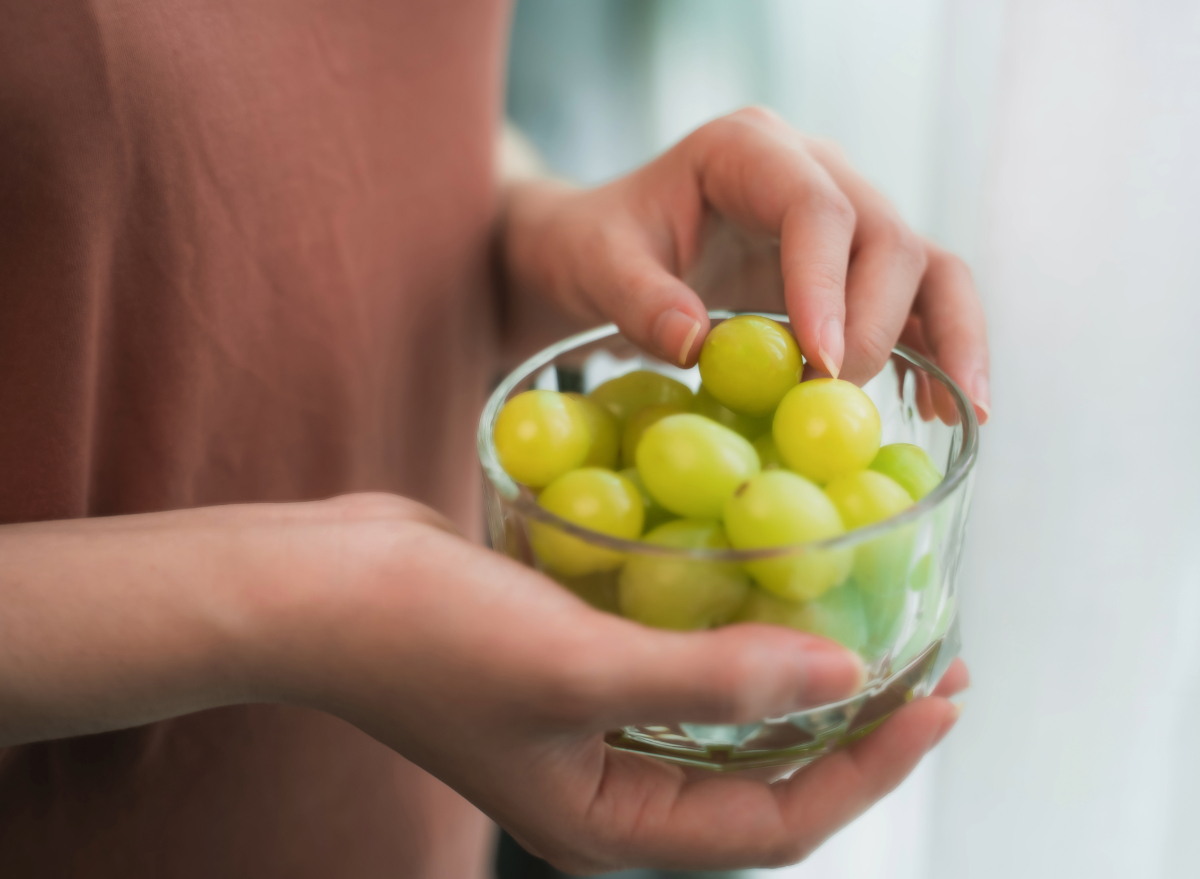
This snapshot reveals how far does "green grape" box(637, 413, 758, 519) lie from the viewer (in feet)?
1.49

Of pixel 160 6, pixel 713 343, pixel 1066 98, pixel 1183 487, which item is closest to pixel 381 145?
pixel 160 6

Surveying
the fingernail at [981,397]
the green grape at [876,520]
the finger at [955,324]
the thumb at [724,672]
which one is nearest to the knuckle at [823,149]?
the finger at [955,324]

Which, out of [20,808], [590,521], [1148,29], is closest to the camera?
[590,521]

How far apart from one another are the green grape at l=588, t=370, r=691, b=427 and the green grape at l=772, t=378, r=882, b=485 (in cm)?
10

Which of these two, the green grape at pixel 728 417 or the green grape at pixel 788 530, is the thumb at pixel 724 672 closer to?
the green grape at pixel 788 530

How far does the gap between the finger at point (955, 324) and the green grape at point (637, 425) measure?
202 mm

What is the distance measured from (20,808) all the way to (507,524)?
1.34 ft

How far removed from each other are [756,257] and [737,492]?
35 cm

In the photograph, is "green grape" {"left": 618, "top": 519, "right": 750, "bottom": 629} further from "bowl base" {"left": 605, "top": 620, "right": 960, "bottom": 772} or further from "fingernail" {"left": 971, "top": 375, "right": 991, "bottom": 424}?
"fingernail" {"left": 971, "top": 375, "right": 991, "bottom": 424}

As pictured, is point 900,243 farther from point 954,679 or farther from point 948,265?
point 954,679

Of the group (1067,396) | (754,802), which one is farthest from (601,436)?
(1067,396)

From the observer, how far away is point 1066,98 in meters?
0.74

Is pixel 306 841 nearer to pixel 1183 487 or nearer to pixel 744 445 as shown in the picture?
pixel 744 445

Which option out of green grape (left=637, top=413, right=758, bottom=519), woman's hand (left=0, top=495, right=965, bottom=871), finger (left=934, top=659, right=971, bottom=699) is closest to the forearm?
woman's hand (left=0, top=495, right=965, bottom=871)
